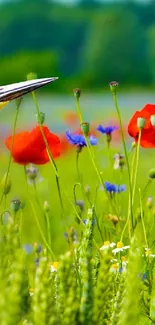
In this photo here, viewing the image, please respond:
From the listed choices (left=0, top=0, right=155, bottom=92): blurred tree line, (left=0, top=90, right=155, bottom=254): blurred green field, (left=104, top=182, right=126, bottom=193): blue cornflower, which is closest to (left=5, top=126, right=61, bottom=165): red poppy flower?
(left=0, top=90, right=155, bottom=254): blurred green field

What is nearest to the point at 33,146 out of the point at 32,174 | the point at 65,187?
the point at 65,187

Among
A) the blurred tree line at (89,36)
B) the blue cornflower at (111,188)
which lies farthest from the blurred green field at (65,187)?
the blurred tree line at (89,36)

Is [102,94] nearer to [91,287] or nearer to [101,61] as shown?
[101,61]

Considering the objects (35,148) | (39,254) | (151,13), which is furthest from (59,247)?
(151,13)

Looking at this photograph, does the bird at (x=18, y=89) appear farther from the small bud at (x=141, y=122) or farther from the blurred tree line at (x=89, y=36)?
Result: the blurred tree line at (x=89, y=36)

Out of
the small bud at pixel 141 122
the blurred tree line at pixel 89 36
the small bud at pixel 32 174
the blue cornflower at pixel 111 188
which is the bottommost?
the blue cornflower at pixel 111 188
